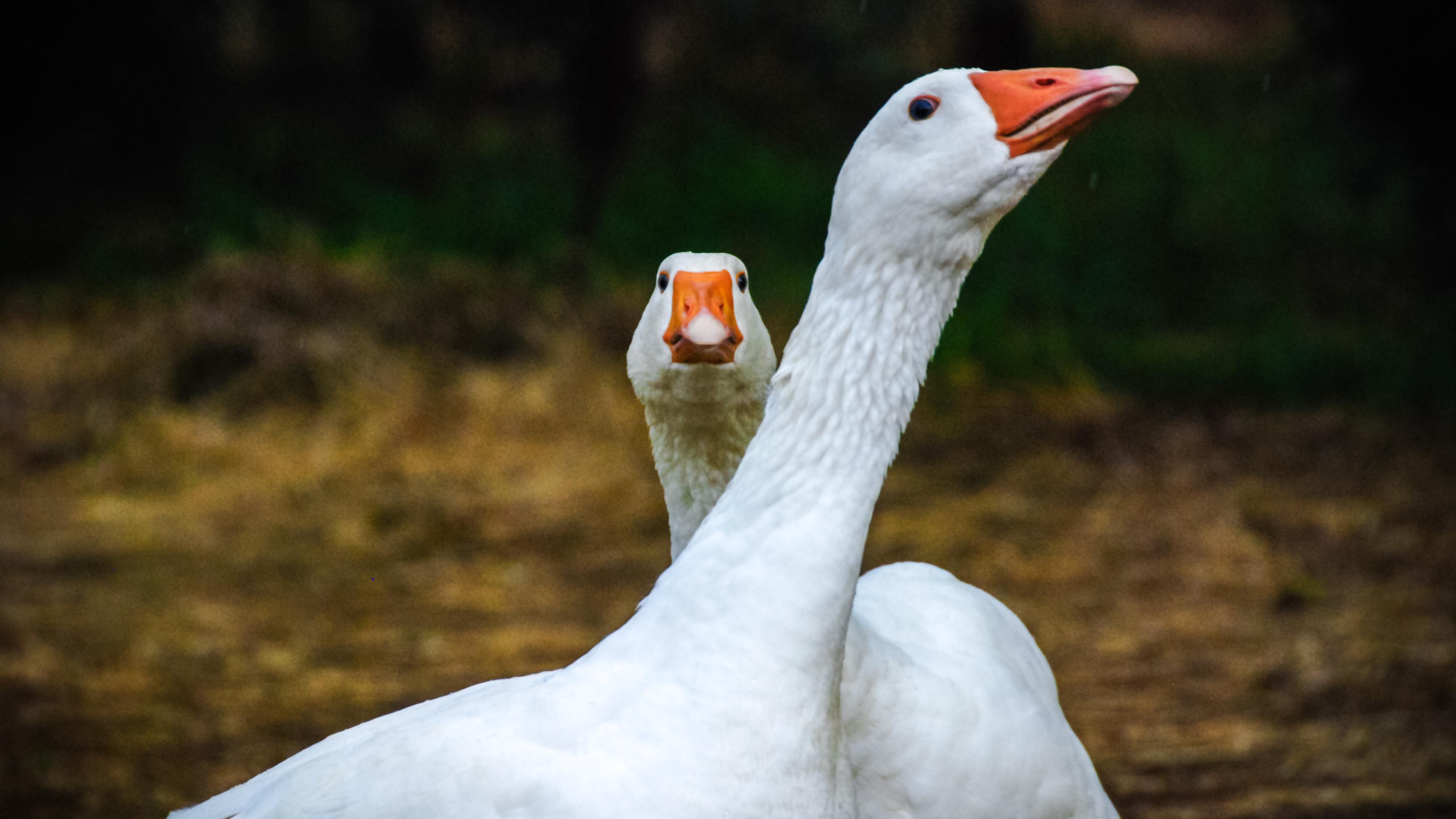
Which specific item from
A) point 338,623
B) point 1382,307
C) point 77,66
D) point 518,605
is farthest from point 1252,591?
point 77,66

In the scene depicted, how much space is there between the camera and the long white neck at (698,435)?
2930 millimetres

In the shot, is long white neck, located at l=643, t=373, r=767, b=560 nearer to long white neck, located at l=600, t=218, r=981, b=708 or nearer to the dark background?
long white neck, located at l=600, t=218, r=981, b=708

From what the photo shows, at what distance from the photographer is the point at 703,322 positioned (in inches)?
101

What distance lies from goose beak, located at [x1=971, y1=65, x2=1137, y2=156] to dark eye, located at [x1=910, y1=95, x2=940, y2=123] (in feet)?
0.28

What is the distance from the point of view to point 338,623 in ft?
20.2

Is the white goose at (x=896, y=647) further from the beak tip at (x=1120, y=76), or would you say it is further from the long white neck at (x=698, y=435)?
the beak tip at (x=1120, y=76)

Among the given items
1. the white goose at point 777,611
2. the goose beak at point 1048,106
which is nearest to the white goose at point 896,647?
the white goose at point 777,611

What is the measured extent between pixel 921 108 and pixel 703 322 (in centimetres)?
55

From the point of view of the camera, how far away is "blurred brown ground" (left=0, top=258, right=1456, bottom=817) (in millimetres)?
5070

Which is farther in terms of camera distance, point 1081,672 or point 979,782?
point 1081,672

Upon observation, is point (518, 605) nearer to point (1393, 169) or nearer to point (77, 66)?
point (1393, 169)

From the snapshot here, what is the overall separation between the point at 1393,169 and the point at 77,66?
10.4 metres

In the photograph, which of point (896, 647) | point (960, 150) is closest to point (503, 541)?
point (896, 647)

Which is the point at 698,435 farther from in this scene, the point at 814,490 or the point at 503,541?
the point at 503,541
